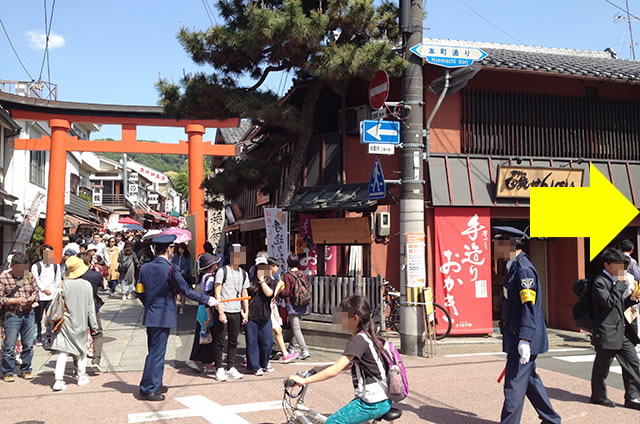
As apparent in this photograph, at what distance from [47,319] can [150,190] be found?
178 ft

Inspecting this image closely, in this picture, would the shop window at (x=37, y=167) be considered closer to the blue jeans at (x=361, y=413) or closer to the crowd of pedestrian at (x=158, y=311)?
the crowd of pedestrian at (x=158, y=311)

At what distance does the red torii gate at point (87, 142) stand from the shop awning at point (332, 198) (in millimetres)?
8047

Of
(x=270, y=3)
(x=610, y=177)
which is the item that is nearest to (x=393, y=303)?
(x=610, y=177)

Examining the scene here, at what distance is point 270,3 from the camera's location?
12062 millimetres

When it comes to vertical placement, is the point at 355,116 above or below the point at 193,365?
above

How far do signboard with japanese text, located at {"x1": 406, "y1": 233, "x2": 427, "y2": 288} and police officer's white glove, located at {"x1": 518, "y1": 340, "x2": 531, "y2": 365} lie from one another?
441 centimetres

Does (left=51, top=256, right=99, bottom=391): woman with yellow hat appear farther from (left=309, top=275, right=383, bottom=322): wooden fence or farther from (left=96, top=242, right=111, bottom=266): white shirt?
(left=96, top=242, right=111, bottom=266): white shirt

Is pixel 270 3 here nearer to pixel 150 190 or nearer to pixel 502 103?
pixel 502 103

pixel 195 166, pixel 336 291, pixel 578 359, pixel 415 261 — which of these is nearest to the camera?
pixel 578 359

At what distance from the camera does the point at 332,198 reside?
1215cm

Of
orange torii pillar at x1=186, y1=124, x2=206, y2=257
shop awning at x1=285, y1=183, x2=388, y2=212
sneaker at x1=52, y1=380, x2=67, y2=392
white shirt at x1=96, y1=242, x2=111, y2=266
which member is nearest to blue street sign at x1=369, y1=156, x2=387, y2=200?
shop awning at x1=285, y1=183, x2=388, y2=212

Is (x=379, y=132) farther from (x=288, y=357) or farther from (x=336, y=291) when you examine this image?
(x=288, y=357)

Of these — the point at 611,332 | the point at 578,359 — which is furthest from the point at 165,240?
the point at 578,359

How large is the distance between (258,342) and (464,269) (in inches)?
223
